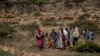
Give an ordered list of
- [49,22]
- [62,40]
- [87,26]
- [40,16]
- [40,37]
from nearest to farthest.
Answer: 1. [62,40]
2. [40,37]
3. [87,26]
4. [49,22]
5. [40,16]

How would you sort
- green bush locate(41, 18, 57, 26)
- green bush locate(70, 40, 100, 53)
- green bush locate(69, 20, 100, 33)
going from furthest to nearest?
green bush locate(41, 18, 57, 26)
green bush locate(69, 20, 100, 33)
green bush locate(70, 40, 100, 53)

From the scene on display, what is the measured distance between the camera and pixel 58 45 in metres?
23.3

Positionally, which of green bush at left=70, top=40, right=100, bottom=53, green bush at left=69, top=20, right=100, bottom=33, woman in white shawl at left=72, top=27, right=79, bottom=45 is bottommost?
green bush at left=69, top=20, right=100, bottom=33

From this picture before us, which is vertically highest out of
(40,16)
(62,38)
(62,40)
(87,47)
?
(62,38)

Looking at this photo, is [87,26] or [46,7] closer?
[87,26]

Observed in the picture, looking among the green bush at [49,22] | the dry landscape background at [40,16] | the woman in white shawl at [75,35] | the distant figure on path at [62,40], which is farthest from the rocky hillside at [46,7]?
the distant figure on path at [62,40]

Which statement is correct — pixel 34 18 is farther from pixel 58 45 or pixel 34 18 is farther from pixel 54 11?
pixel 58 45

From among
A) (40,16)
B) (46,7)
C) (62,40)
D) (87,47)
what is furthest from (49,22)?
(87,47)

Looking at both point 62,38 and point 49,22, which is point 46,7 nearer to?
point 49,22

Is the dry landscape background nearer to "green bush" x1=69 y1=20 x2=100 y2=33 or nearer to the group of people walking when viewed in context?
"green bush" x1=69 y1=20 x2=100 y2=33

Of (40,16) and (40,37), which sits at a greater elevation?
(40,37)

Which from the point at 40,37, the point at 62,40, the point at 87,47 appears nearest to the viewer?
the point at 87,47

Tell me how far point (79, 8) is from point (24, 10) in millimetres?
5945

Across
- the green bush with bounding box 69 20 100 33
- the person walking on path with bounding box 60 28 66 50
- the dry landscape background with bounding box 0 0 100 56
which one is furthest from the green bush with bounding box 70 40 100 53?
the green bush with bounding box 69 20 100 33
